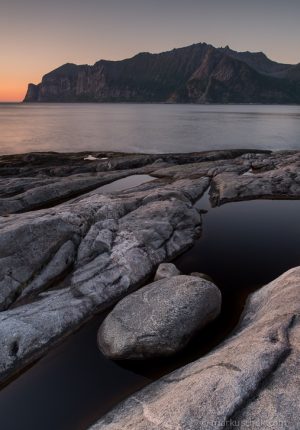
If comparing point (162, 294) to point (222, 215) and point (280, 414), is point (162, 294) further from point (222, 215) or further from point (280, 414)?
point (222, 215)

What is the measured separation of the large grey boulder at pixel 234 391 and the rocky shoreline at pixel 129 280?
0.13 ft

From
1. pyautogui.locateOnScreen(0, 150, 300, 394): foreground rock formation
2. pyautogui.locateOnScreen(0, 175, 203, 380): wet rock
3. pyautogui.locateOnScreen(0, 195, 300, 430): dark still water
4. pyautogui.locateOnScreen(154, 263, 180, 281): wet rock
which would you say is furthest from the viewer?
pyautogui.locateOnScreen(154, 263, 180, 281): wet rock

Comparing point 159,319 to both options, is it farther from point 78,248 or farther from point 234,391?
point 78,248

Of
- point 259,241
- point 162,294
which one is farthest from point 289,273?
point 259,241

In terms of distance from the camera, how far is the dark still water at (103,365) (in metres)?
14.1

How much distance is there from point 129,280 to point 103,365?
6.75 meters

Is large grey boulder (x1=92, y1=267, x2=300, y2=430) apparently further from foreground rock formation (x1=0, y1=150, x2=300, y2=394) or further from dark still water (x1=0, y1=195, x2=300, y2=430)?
foreground rock formation (x1=0, y1=150, x2=300, y2=394)

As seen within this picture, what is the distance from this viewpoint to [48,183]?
4484 cm

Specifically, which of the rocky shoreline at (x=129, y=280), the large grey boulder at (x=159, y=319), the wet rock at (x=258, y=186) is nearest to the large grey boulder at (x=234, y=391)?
the rocky shoreline at (x=129, y=280)

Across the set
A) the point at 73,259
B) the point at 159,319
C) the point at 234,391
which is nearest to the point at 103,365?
the point at 159,319

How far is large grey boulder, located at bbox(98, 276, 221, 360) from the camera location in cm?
1631

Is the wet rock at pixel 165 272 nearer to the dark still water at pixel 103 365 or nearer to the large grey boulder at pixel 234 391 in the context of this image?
the dark still water at pixel 103 365

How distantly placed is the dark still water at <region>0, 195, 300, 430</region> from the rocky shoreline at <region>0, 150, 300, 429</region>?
0.91 metres

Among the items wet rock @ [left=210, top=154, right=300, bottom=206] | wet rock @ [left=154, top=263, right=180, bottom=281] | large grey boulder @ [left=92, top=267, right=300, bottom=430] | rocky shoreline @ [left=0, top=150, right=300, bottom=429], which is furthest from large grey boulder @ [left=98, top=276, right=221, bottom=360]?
wet rock @ [left=210, top=154, right=300, bottom=206]
